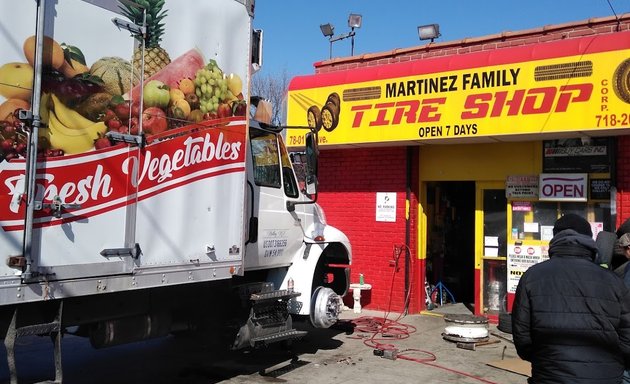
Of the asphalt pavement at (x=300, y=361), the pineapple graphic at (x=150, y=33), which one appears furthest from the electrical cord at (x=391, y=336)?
Result: the pineapple graphic at (x=150, y=33)

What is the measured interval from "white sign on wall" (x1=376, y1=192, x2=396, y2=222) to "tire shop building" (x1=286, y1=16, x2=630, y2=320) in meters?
0.02

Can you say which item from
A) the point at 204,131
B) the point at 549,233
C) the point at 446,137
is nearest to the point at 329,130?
the point at 446,137

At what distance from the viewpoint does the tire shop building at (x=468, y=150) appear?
832cm

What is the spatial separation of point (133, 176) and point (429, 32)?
777 cm

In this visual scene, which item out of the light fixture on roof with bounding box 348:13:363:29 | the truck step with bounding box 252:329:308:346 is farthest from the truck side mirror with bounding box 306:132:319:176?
the light fixture on roof with bounding box 348:13:363:29

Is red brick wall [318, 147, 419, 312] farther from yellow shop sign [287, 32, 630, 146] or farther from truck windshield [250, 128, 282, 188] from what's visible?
truck windshield [250, 128, 282, 188]

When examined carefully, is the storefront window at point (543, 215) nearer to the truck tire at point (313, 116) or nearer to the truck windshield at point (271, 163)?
the truck tire at point (313, 116)

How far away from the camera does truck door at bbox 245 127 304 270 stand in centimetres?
641

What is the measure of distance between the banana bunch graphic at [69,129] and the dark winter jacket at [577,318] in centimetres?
Result: 306

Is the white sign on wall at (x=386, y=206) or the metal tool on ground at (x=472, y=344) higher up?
the white sign on wall at (x=386, y=206)

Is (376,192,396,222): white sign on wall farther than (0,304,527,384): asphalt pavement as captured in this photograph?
Yes

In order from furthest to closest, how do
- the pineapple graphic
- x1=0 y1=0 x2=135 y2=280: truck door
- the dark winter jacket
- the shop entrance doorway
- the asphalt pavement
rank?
1. the shop entrance doorway
2. the asphalt pavement
3. the pineapple graphic
4. x1=0 y1=0 x2=135 y2=280: truck door
5. the dark winter jacket

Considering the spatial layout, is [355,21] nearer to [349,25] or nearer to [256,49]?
[349,25]

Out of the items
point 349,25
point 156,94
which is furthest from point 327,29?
point 156,94
